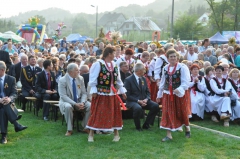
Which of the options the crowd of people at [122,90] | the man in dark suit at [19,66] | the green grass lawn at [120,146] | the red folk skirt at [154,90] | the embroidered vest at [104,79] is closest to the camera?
the green grass lawn at [120,146]

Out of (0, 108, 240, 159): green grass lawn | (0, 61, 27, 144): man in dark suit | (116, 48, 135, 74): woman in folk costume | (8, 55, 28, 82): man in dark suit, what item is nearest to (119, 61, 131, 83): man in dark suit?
(116, 48, 135, 74): woman in folk costume

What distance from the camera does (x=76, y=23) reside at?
142m

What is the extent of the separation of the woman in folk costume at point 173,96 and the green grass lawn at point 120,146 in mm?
356

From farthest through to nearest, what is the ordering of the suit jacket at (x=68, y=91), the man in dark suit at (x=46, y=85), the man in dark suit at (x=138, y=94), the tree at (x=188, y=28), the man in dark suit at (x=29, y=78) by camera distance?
the tree at (x=188, y=28), the man in dark suit at (x=29, y=78), the man in dark suit at (x=46, y=85), the man in dark suit at (x=138, y=94), the suit jacket at (x=68, y=91)

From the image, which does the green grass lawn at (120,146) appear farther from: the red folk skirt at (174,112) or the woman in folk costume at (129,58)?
the woman in folk costume at (129,58)

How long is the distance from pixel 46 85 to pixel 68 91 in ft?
5.94

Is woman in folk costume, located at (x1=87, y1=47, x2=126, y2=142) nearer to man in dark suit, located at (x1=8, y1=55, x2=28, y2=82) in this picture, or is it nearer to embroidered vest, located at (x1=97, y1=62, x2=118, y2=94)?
embroidered vest, located at (x1=97, y1=62, x2=118, y2=94)

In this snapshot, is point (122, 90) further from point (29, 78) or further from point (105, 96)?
point (29, 78)

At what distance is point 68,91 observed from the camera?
25.3 feet

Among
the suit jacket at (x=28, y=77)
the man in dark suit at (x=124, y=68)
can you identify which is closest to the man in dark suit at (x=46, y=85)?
the suit jacket at (x=28, y=77)

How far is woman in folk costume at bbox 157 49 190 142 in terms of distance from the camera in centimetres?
701

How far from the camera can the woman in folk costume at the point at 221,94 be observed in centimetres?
867

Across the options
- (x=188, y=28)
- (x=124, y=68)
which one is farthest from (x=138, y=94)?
(x=188, y=28)

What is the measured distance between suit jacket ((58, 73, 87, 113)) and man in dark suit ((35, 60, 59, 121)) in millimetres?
1601
